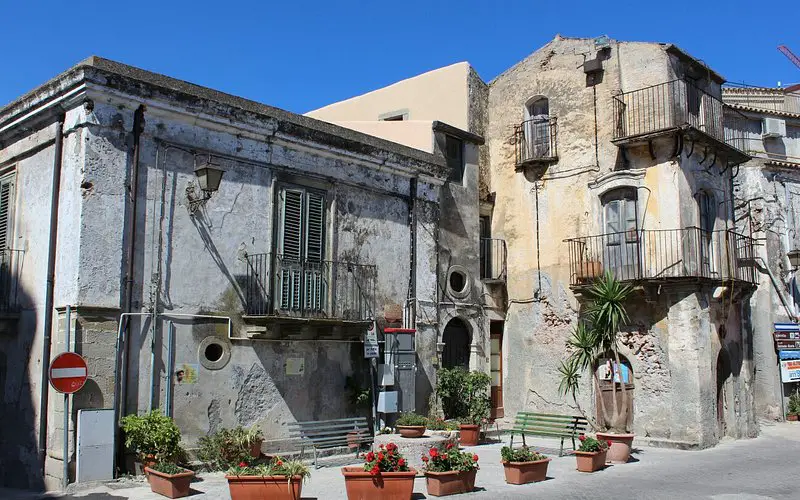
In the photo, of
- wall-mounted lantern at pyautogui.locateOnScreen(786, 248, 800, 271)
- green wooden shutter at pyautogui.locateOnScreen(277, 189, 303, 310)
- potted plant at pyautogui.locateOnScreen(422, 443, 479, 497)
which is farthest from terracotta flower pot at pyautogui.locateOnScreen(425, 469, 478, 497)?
wall-mounted lantern at pyautogui.locateOnScreen(786, 248, 800, 271)

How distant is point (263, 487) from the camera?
964 centimetres

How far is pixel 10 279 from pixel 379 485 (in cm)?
779

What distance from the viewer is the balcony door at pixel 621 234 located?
17.8m

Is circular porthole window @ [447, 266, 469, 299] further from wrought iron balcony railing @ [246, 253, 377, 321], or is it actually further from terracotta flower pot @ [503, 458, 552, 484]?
terracotta flower pot @ [503, 458, 552, 484]

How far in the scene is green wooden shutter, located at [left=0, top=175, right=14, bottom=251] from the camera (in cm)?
1359

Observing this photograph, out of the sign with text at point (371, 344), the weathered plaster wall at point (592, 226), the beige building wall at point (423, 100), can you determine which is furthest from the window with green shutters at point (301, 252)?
the weathered plaster wall at point (592, 226)

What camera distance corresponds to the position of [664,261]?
17.3 m

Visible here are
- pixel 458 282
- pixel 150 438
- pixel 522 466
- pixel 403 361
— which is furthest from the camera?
pixel 458 282

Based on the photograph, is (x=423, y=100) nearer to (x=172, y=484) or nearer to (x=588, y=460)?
(x=588, y=460)

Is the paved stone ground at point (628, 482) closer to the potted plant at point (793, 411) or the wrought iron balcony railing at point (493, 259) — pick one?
the wrought iron balcony railing at point (493, 259)

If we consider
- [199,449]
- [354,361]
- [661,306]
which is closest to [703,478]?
[661,306]

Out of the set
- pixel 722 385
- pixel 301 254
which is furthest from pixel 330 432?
pixel 722 385

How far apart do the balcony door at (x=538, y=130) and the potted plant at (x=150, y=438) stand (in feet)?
39.4

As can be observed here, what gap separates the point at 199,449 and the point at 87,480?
196 cm
